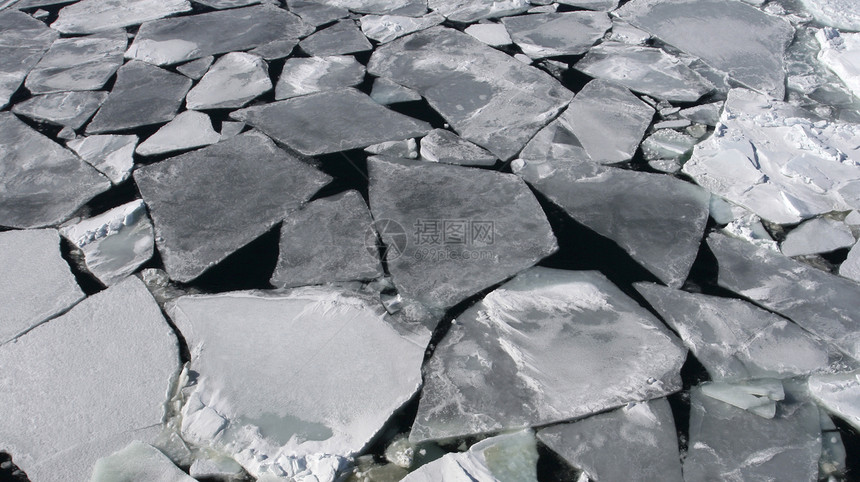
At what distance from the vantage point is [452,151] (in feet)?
6.56

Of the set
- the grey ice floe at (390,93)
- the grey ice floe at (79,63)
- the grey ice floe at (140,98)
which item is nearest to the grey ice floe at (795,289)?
the grey ice floe at (390,93)

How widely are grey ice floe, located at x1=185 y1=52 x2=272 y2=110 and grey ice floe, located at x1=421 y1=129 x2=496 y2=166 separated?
2.44ft

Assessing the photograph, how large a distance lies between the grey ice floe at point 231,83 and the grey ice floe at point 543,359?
134cm

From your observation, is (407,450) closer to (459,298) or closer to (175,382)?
(459,298)

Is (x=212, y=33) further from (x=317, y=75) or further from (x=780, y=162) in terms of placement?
(x=780, y=162)

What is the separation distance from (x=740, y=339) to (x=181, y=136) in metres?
1.83

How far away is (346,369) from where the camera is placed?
1389 millimetres

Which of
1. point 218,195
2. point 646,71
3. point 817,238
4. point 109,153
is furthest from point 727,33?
point 109,153

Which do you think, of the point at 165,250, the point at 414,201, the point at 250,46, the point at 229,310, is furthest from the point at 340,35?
the point at 229,310

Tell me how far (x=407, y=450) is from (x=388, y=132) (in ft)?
3.79

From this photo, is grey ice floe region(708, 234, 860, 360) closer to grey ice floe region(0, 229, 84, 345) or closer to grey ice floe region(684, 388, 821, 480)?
grey ice floe region(684, 388, 821, 480)

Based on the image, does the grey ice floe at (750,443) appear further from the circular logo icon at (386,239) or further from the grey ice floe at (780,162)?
the circular logo icon at (386,239)

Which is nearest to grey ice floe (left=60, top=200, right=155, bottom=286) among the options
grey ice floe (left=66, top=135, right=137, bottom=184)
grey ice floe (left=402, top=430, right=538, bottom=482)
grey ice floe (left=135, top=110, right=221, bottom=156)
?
grey ice floe (left=66, top=135, right=137, bottom=184)

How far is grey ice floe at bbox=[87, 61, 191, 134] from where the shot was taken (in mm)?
2211
